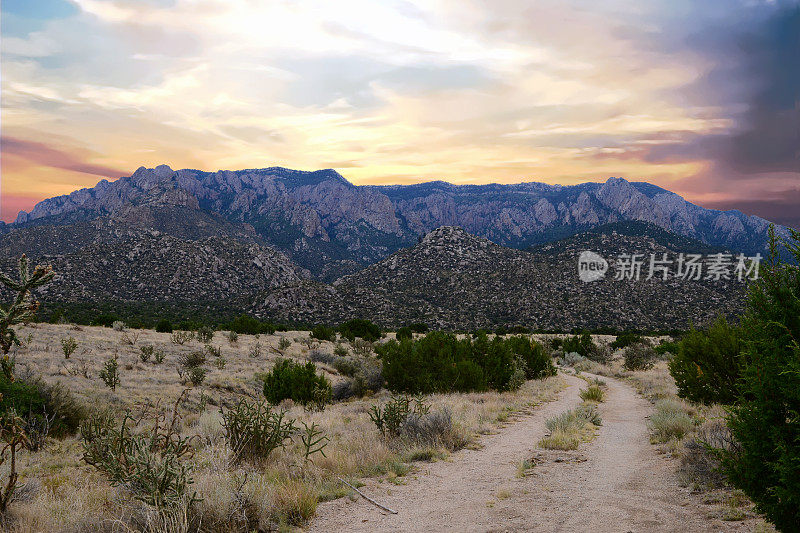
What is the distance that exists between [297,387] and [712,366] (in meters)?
15.5

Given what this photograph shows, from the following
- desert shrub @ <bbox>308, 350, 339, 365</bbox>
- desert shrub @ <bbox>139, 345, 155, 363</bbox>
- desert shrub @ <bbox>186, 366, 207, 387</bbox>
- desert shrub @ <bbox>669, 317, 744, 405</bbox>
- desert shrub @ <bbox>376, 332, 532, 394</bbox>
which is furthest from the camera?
desert shrub @ <bbox>308, 350, 339, 365</bbox>

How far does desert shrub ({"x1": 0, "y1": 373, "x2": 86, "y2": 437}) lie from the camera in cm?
988

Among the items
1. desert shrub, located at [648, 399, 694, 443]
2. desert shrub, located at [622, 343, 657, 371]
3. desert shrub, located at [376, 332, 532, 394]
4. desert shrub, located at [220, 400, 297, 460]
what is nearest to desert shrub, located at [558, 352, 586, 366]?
desert shrub, located at [622, 343, 657, 371]

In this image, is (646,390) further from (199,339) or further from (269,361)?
(199,339)

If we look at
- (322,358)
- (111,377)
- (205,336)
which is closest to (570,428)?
(111,377)

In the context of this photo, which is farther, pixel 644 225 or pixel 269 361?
pixel 644 225

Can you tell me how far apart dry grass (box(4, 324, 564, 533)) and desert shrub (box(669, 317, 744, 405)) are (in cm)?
563

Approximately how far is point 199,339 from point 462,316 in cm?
4347

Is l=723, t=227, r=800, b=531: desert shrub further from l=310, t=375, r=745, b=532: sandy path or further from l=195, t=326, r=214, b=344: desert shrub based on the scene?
l=195, t=326, r=214, b=344: desert shrub

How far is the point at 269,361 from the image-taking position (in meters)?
Result: 27.1

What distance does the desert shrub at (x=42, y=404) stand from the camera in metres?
9.88

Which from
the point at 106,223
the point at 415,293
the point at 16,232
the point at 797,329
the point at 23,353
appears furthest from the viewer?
the point at 106,223

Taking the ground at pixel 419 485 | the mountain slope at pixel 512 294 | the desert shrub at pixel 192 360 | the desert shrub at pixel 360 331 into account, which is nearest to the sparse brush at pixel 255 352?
the desert shrub at pixel 192 360

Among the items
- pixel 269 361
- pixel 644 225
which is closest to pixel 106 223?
pixel 269 361
